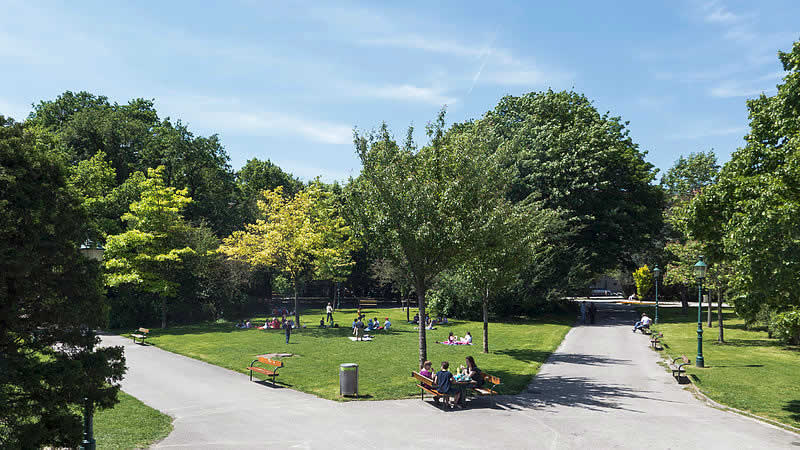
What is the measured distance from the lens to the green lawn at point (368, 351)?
16.5 metres

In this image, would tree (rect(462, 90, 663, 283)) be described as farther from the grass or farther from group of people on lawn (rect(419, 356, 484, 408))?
the grass

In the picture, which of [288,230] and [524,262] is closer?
[524,262]

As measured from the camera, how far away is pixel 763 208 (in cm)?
1201

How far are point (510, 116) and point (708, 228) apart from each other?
33.0 meters

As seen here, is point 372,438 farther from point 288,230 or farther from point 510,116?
point 510,116

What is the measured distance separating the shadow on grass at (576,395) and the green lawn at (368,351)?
0.71 meters

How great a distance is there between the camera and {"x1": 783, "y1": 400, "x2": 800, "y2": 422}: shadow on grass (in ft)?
42.5

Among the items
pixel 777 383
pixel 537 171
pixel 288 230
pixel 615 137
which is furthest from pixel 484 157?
pixel 615 137

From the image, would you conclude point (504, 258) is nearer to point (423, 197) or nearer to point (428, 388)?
point (423, 197)

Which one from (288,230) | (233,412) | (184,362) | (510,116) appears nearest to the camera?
(233,412)

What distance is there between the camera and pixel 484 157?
18250 millimetres

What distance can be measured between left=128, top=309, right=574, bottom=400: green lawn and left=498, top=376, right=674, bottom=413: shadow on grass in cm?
71

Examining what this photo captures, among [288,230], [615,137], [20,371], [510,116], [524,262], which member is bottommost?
[20,371]

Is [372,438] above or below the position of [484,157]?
below
